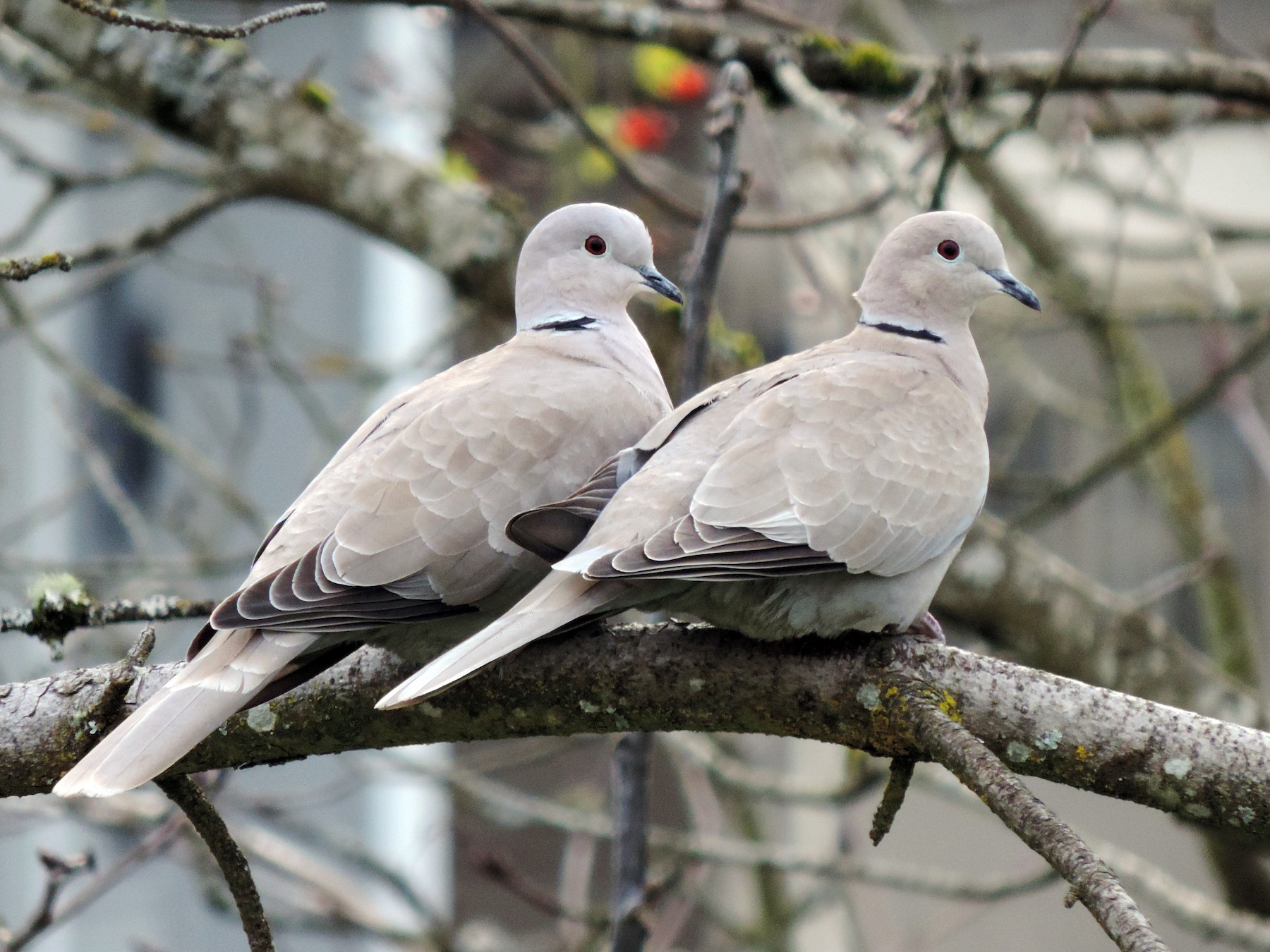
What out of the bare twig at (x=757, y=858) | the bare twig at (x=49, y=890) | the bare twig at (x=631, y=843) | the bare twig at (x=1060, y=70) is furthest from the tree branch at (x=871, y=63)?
the bare twig at (x=49, y=890)

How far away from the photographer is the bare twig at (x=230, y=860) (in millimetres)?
Answer: 1822

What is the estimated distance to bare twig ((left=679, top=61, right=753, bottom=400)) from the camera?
259 cm

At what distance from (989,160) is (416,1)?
226cm

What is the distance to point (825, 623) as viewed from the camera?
6.45 ft

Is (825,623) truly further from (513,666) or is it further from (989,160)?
(989,160)

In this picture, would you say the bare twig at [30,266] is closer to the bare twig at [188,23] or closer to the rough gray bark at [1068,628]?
the bare twig at [188,23]

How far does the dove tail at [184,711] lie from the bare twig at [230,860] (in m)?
0.09

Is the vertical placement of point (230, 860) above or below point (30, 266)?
below

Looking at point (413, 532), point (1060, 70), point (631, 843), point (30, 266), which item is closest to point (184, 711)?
point (413, 532)

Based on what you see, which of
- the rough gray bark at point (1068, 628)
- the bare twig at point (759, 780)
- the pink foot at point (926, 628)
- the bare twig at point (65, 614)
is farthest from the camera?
the rough gray bark at point (1068, 628)

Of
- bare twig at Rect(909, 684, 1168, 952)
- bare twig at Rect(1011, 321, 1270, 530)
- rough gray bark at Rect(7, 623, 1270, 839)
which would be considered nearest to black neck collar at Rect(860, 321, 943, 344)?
rough gray bark at Rect(7, 623, 1270, 839)

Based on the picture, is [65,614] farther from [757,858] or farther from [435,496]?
[757,858]

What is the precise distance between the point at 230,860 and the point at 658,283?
140 cm

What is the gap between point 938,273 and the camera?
8.16 feet
